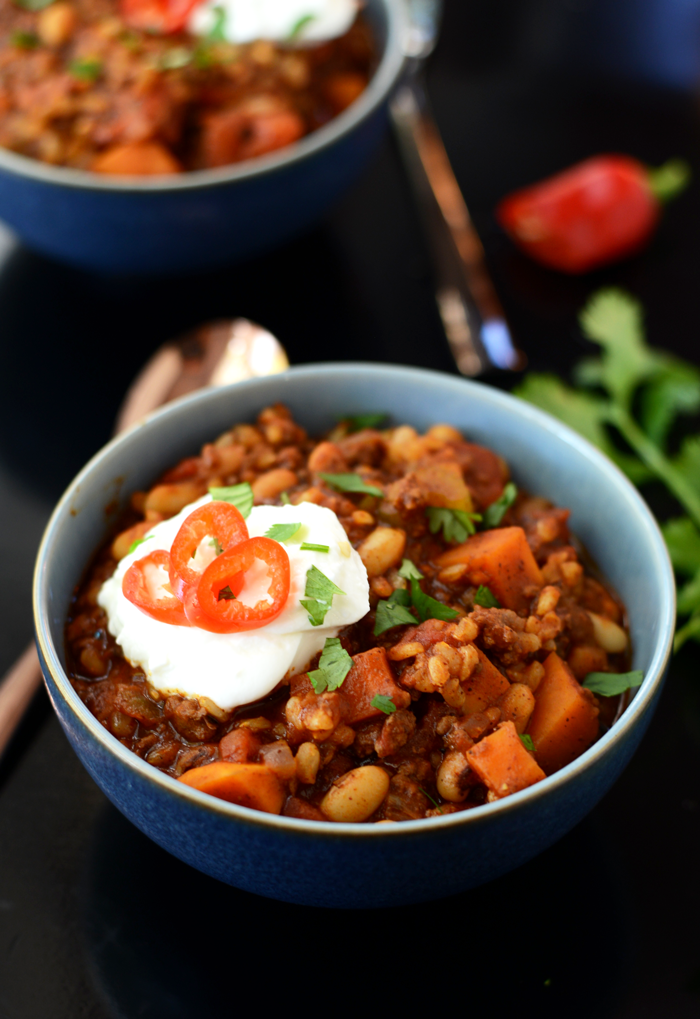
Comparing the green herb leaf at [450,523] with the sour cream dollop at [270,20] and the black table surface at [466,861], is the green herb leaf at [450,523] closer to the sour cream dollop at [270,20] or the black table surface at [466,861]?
the black table surface at [466,861]

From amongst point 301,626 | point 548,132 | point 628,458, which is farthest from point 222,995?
point 548,132

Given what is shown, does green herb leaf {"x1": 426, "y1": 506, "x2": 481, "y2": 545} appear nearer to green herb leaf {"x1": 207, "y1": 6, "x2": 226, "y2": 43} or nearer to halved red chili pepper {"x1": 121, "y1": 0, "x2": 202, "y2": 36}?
green herb leaf {"x1": 207, "y1": 6, "x2": 226, "y2": 43}

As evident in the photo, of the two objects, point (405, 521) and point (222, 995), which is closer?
point (222, 995)

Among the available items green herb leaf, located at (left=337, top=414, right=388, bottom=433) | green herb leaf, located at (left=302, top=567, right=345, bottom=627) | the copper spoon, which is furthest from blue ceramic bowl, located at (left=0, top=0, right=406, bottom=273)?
green herb leaf, located at (left=302, top=567, right=345, bottom=627)

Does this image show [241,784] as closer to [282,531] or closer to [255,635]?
[255,635]

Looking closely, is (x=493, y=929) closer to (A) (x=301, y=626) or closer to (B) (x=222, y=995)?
(B) (x=222, y=995)

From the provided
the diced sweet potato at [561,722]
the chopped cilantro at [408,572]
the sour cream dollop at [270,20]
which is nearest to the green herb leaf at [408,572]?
the chopped cilantro at [408,572]

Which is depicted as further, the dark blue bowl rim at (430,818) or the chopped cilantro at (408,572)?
the chopped cilantro at (408,572)
